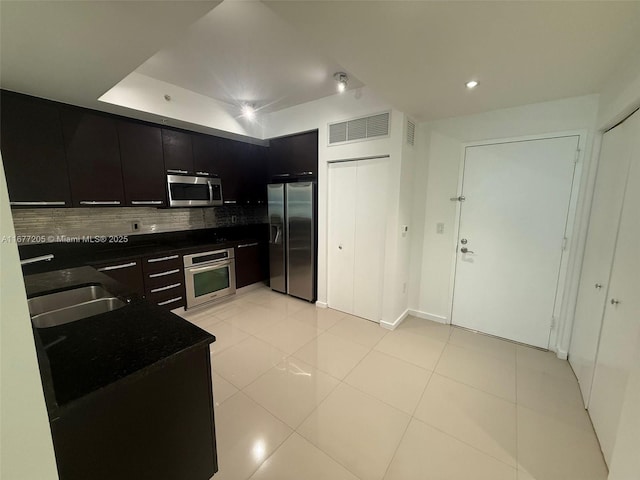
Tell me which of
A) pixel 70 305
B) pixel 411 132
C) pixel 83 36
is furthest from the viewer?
pixel 411 132

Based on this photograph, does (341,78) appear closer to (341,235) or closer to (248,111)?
(248,111)

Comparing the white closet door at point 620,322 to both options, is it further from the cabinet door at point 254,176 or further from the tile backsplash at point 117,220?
the tile backsplash at point 117,220

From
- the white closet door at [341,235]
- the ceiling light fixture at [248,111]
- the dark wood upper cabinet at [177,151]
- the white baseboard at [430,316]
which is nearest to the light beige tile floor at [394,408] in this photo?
the white baseboard at [430,316]

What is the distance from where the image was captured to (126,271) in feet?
9.06

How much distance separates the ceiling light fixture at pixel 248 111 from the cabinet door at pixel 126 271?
7.62 ft

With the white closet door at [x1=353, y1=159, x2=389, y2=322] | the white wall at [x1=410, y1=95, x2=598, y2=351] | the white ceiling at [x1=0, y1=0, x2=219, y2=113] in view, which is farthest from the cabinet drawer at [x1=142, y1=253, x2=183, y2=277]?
the white wall at [x1=410, y1=95, x2=598, y2=351]

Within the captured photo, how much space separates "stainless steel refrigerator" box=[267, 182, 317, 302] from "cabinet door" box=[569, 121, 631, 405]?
2696 mm

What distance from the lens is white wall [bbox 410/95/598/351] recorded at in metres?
2.27

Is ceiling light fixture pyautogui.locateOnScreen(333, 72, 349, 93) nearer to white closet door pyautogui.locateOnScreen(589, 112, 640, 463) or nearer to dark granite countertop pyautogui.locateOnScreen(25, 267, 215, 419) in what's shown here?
white closet door pyautogui.locateOnScreen(589, 112, 640, 463)

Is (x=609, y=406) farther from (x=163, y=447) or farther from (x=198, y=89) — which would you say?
(x=198, y=89)

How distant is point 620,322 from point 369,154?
234 cm

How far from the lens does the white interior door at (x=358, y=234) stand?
3.00 meters

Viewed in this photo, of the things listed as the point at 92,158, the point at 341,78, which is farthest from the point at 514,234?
the point at 92,158

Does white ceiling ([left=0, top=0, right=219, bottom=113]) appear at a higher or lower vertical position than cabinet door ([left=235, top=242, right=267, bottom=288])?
higher
